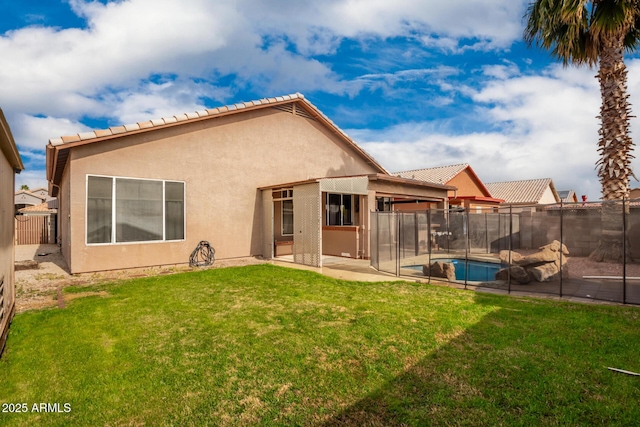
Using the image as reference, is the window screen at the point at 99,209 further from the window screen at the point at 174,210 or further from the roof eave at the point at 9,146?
the roof eave at the point at 9,146

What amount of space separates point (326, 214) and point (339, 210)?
664 millimetres

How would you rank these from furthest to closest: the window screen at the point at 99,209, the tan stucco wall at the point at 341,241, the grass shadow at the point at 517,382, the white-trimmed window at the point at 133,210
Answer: the tan stucco wall at the point at 341,241 < the white-trimmed window at the point at 133,210 < the window screen at the point at 99,209 < the grass shadow at the point at 517,382

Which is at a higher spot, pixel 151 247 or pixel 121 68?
pixel 121 68

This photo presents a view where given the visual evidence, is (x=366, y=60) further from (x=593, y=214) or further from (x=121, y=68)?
(x=593, y=214)

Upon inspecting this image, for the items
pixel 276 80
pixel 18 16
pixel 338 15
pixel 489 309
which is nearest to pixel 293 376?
pixel 489 309

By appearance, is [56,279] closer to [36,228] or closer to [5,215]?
[5,215]

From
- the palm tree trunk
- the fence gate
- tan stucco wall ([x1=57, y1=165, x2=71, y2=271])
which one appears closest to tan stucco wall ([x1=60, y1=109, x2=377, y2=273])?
tan stucco wall ([x1=57, y1=165, x2=71, y2=271])

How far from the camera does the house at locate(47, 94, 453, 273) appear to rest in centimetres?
1052

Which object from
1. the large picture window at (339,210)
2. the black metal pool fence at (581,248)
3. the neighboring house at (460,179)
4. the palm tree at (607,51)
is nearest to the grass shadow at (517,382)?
the black metal pool fence at (581,248)

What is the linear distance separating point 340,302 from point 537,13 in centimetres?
1319

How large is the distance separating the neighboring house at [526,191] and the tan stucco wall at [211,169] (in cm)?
2489

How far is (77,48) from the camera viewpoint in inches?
468

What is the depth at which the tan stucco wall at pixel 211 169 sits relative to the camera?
10.5 meters

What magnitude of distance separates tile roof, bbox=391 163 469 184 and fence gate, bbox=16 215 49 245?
29.7 meters
